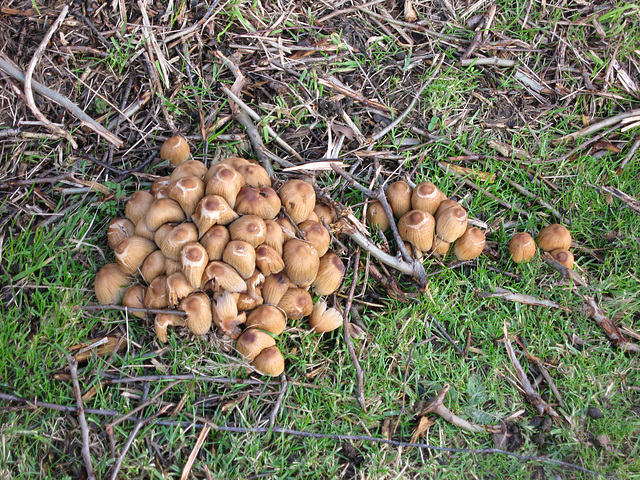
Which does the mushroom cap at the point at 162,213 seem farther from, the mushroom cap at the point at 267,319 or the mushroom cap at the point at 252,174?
the mushroom cap at the point at 267,319

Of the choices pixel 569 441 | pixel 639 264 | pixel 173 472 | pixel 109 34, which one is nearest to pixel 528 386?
pixel 569 441

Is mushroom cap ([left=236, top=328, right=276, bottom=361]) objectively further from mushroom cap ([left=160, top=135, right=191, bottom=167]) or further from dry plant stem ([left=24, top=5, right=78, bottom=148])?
dry plant stem ([left=24, top=5, right=78, bottom=148])

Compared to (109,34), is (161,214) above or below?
below

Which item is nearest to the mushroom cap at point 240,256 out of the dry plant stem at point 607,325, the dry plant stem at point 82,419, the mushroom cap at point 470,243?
the dry plant stem at point 82,419

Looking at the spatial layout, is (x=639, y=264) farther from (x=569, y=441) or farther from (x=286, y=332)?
(x=286, y=332)

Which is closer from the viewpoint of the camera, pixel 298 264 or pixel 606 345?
pixel 298 264

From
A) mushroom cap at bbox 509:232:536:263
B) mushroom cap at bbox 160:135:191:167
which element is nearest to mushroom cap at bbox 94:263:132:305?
mushroom cap at bbox 160:135:191:167
